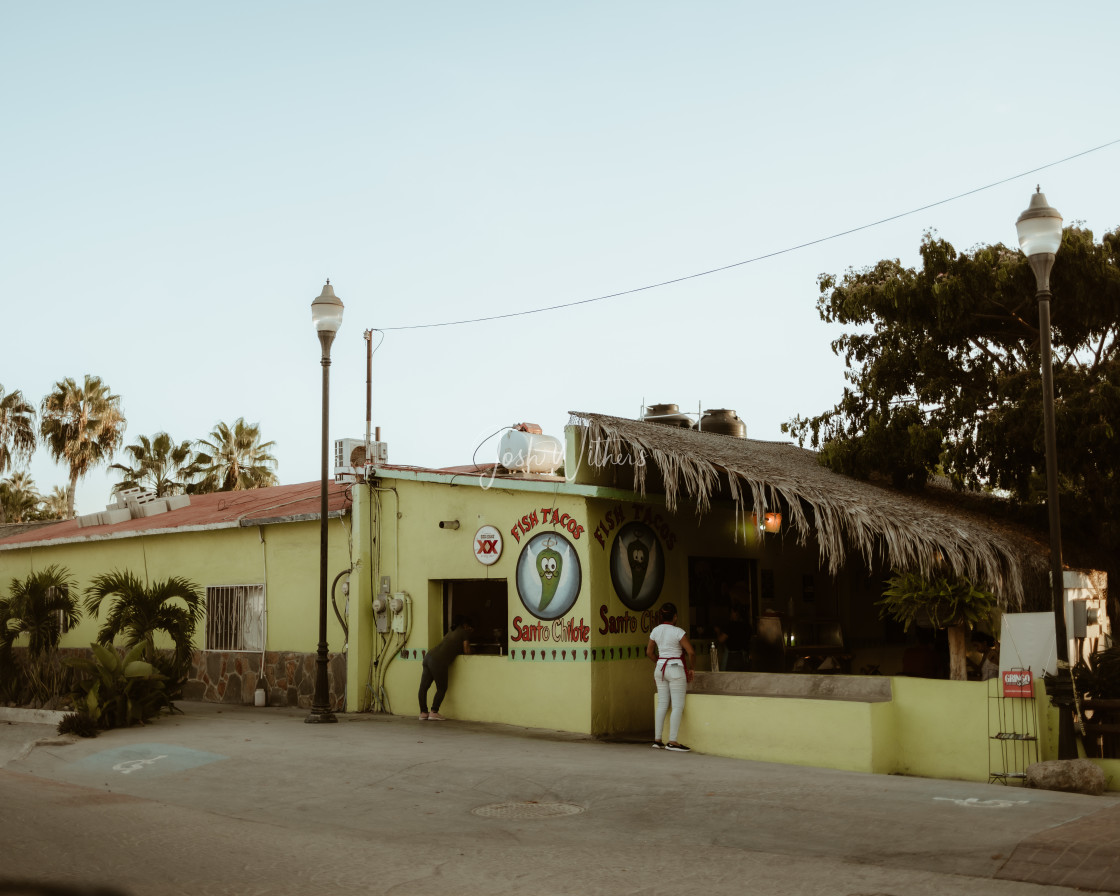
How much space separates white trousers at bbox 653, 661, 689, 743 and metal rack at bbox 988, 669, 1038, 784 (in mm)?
3296

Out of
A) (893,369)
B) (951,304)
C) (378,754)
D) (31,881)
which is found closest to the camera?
(31,881)

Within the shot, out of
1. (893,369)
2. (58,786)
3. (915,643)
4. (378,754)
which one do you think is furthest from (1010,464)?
(58,786)

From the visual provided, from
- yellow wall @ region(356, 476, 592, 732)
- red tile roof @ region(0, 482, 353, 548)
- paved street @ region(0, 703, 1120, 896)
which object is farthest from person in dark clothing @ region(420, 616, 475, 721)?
red tile roof @ region(0, 482, 353, 548)

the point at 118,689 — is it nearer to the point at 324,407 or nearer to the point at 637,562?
the point at 324,407

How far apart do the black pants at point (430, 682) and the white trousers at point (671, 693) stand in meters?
3.40

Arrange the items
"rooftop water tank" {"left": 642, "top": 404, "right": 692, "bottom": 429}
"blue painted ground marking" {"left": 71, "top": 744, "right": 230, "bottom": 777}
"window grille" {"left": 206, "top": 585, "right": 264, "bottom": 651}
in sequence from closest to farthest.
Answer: "blue painted ground marking" {"left": 71, "top": 744, "right": 230, "bottom": 777}
"window grille" {"left": 206, "top": 585, "right": 264, "bottom": 651}
"rooftop water tank" {"left": 642, "top": 404, "right": 692, "bottom": 429}

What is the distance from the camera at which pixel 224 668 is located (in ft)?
58.7

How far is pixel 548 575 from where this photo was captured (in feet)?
44.9

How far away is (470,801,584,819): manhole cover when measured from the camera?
843 centimetres

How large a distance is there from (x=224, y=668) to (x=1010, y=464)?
519 inches

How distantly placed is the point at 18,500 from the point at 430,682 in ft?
134

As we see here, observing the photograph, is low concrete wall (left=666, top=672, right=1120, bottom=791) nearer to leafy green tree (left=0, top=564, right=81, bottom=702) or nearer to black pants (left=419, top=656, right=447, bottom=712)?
black pants (left=419, top=656, right=447, bottom=712)

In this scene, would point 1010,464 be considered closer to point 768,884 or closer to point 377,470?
point 377,470

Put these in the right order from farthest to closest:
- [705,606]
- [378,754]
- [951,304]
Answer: [951,304], [705,606], [378,754]
